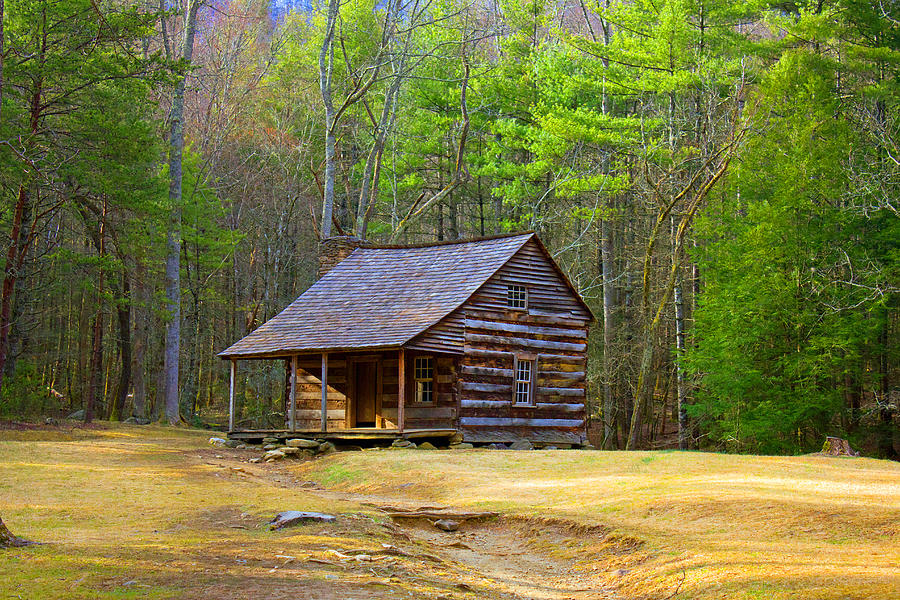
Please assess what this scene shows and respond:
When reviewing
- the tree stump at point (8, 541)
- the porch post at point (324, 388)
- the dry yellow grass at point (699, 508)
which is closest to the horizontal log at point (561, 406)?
the dry yellow grass at point (699, 508)

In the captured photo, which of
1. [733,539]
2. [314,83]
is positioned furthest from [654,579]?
[314,83]

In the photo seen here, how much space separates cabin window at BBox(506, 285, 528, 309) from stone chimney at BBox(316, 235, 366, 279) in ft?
23.8

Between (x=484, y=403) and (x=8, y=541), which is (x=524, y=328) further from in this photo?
(x=8, y=541)

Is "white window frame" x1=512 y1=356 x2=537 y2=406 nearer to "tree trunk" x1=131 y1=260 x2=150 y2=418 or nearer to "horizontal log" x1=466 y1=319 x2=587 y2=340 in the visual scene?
"horizontal log" x1=466 y1=319 x2=587 y2=340

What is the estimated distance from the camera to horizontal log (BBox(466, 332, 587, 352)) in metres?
24.2

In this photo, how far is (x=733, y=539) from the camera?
31.2ft

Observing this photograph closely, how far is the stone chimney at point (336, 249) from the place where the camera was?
3059 cm

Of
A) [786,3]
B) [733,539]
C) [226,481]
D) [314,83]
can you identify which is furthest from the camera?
[314,83]

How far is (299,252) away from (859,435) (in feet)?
98.9

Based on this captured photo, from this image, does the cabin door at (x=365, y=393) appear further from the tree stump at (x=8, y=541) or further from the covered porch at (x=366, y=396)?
the tree stump at (x=8, y=541)

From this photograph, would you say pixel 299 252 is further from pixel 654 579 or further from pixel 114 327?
pixel 654 579

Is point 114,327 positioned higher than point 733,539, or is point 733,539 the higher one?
point 114,327

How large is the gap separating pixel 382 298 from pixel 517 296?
408cm

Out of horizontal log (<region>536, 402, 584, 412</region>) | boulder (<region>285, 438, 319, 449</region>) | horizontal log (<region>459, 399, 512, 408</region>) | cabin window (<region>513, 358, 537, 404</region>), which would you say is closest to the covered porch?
horizontal log (<region>459, 399, 512, 408</region>)
